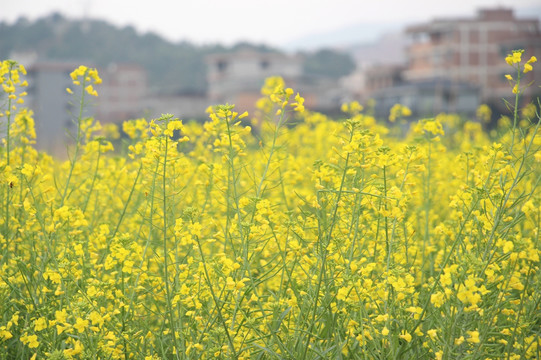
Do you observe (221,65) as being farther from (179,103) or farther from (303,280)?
(303,280)

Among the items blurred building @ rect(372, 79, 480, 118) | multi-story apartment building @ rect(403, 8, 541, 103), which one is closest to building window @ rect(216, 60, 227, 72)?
multi-story apartment building @ rect(403, 8, 541, 103)

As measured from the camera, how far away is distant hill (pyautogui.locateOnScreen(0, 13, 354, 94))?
6400 centimetres

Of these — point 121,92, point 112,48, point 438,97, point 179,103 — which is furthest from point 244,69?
point 438,97

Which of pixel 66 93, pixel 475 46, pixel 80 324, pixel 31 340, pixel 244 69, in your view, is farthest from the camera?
pixel 244 69

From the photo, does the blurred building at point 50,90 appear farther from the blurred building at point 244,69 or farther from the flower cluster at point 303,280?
the flower cluster at point 303,280

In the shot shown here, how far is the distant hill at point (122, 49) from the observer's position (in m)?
64.0

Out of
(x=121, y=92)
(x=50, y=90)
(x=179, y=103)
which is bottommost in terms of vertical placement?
(x=179, y=103)

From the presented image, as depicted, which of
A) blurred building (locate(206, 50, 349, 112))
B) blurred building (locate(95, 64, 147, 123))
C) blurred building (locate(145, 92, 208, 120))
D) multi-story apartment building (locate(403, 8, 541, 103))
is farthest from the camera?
blurred building (locate(95, 64, 147, 123))

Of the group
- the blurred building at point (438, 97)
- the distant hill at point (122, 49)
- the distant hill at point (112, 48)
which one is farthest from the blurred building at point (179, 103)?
the blurred building at point (438, 97)

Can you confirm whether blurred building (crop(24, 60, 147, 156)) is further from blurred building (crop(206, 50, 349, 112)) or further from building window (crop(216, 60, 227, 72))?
building window (crop(216, 60, 227, 72))

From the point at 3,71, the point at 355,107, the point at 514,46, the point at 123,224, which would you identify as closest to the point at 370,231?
the point at 123,224

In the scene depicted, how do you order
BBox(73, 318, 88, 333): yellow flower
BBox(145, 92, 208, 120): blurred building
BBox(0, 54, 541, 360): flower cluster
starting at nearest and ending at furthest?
BBox(73, 318, 88, 333): yellow flower → BBox(0, 54, 541, 360): flower cluster → BBox(145, 92, 208, 120): blurred building

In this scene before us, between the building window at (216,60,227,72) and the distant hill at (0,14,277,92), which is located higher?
the distant hill at (0,14,277,92)

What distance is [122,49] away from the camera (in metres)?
65.8
